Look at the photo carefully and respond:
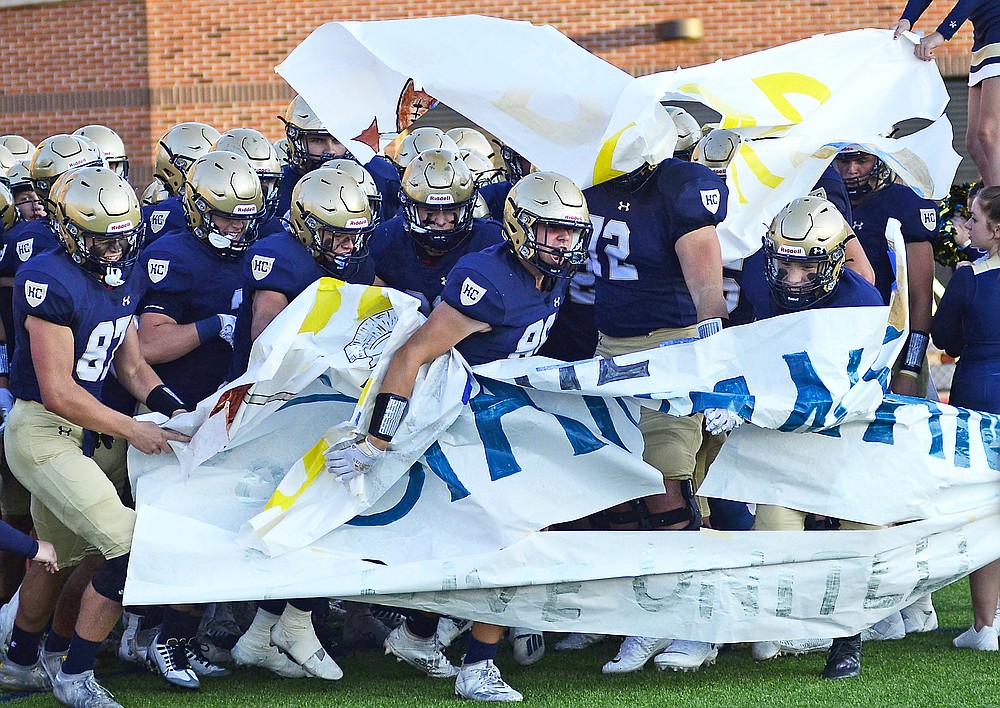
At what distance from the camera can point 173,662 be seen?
437 cm

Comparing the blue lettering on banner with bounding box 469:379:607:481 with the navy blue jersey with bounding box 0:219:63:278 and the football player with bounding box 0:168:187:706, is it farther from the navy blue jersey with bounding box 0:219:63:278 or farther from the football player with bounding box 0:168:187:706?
the navy blue jersey with bounding box 0:219:63:278

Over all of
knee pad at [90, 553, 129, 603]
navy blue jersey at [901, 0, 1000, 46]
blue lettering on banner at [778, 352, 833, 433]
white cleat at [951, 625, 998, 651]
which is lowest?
white cleat at [951, 625, 998, 651]

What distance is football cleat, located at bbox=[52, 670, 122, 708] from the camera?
3.97 m

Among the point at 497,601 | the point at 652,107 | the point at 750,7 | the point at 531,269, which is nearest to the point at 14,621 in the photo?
the point at 497,601

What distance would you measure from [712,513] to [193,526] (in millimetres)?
2040

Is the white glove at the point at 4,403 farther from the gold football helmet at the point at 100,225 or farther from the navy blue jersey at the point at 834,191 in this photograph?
the navy blue jersey at the point at 834,191

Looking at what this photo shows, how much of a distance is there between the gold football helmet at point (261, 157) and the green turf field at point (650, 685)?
6.35 feet

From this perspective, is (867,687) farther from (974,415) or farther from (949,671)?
(974,415)

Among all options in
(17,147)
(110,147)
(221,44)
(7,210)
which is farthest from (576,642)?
(221,44)

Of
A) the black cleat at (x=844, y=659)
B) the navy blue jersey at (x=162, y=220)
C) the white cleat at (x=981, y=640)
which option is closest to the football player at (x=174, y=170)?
the navy blue jersey at (x=162, y=220)

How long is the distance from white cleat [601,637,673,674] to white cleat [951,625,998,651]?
1.22 metres

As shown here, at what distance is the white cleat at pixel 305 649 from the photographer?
14.2 feet

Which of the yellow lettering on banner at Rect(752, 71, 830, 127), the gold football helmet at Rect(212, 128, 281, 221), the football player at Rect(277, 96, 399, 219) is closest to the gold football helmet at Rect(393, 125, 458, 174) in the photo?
the football player at Rect(277, 96, 399, 219)

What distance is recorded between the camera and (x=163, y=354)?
4.67 m
